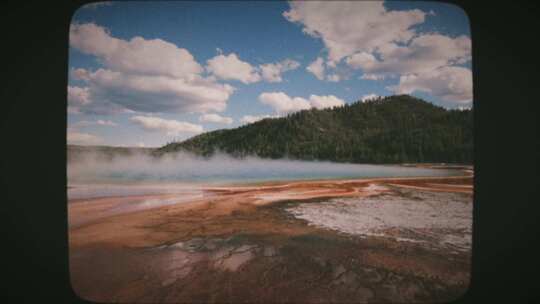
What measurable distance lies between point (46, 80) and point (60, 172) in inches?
23.7

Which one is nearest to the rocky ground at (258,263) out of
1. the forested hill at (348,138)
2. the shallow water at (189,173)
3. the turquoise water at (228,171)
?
the shallow water at (189,173)

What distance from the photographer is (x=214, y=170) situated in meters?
7.85

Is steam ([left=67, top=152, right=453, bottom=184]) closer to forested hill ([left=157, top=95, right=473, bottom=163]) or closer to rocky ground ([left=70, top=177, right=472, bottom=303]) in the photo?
forested hill ([left=157, top=95, right=473, bottom=163])

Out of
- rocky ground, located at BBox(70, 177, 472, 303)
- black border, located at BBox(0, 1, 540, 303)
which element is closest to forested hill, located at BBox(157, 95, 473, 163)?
rocky ground, located at BBox(70, 177, 472, 303)

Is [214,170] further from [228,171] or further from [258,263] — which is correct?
[258,263]

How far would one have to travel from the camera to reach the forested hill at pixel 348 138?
5.38 m

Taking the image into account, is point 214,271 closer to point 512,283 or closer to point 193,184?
point 512,283

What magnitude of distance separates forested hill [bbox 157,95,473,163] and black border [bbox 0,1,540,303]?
3.14 metres

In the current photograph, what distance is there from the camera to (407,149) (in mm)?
7160

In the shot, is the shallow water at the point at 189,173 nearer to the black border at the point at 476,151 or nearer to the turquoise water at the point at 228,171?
the turquoise water at the point at 228,171

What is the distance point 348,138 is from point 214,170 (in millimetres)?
4648

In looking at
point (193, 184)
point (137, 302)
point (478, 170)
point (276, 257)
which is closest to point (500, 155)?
point (478, 170)

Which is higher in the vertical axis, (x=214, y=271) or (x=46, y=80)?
(x=46, y=80)

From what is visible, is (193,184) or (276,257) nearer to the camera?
(276,257)
